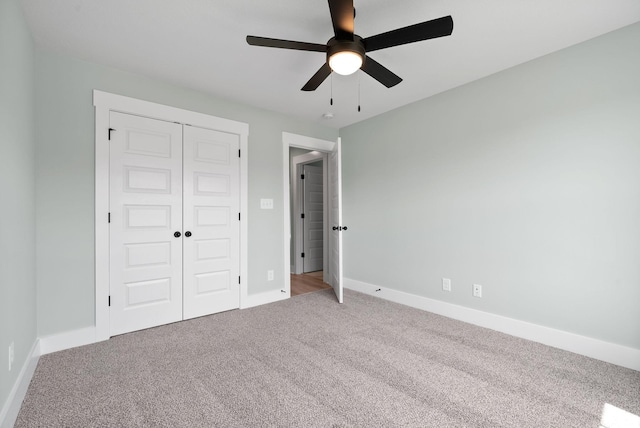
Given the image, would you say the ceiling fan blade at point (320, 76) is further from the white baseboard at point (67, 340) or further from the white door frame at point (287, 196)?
the white baseboard at point (67, 340)

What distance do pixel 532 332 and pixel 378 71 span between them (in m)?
2.54

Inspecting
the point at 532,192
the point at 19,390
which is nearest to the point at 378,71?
the point at 532,192

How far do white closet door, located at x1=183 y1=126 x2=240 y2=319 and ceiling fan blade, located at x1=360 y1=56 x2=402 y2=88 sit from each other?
1.89 metres

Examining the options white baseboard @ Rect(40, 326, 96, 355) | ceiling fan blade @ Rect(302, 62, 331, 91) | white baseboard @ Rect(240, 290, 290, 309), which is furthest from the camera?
white baseboard @ Rect(240, 290, 290, 309)

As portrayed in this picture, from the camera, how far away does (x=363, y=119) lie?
13.2 ft

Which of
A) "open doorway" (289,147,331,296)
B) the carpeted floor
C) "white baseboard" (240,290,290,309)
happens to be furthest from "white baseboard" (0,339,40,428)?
"open doorway" (289,147,331,296)

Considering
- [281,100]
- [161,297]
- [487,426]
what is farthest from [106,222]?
[487,426]

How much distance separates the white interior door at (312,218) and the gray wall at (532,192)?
1996mm

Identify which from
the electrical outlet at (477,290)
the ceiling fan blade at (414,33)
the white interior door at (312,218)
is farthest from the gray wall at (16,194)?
the white interior door at (312,218)

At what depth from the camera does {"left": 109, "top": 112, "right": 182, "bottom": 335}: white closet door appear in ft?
8.56

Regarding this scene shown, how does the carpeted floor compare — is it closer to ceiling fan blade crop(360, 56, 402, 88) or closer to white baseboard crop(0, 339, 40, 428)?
white baseboard crop(0, 339, 40, 428)

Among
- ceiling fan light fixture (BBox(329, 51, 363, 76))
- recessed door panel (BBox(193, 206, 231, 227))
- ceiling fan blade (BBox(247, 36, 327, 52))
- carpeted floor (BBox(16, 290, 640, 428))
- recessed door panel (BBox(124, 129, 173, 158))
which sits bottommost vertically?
carpeted floor (BBox(16, 290, 640, 428))

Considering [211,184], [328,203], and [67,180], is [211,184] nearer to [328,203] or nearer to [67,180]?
[67,180]

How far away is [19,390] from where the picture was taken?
5.58ft
